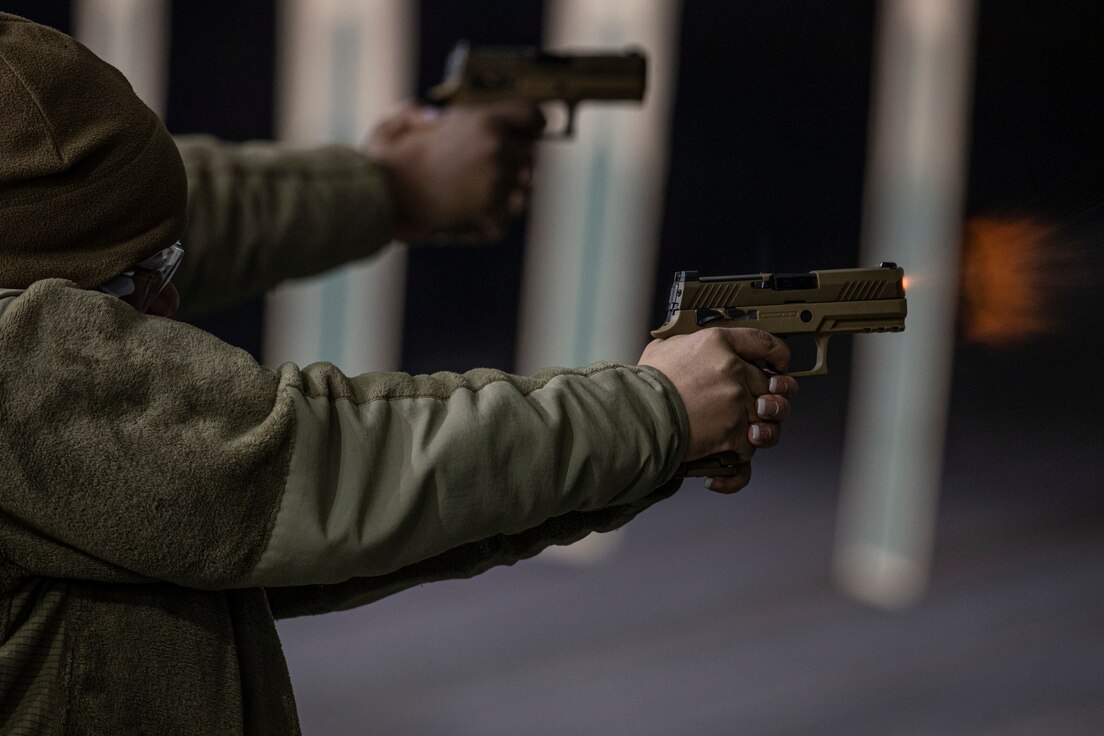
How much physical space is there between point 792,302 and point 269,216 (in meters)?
0.72

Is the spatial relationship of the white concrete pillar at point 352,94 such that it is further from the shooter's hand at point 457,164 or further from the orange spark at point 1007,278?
the orange spark at point 1007,278

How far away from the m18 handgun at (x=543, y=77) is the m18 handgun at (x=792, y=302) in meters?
0.62

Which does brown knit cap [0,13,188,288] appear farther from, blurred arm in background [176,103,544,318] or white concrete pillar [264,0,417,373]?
white concrete pillar [264,0,417,373]

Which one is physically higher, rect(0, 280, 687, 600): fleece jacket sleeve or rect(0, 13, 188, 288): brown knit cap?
rect(0, 13, 188, 288): brown knit cap

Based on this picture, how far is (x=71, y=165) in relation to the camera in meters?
0.66

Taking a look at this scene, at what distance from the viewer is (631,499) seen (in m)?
0.75

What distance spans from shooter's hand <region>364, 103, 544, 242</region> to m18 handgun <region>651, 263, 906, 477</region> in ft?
2.29

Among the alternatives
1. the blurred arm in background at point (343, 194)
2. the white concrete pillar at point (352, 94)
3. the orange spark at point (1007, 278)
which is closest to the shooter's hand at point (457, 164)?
the blurred arm in background at point (343, 194)

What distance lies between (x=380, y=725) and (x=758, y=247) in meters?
0.78

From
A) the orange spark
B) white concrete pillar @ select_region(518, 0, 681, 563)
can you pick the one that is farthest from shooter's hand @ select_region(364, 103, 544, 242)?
the orange spark

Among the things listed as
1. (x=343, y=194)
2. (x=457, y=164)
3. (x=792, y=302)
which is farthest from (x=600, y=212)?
(x=792, y=302)

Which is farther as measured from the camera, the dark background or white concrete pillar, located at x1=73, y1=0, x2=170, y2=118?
white concrete pillar, located at x1=73, y1=0, x2=170, y2=118

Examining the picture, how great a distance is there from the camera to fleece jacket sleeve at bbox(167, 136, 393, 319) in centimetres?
129

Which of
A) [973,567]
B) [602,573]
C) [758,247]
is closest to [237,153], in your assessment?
[758,247]
